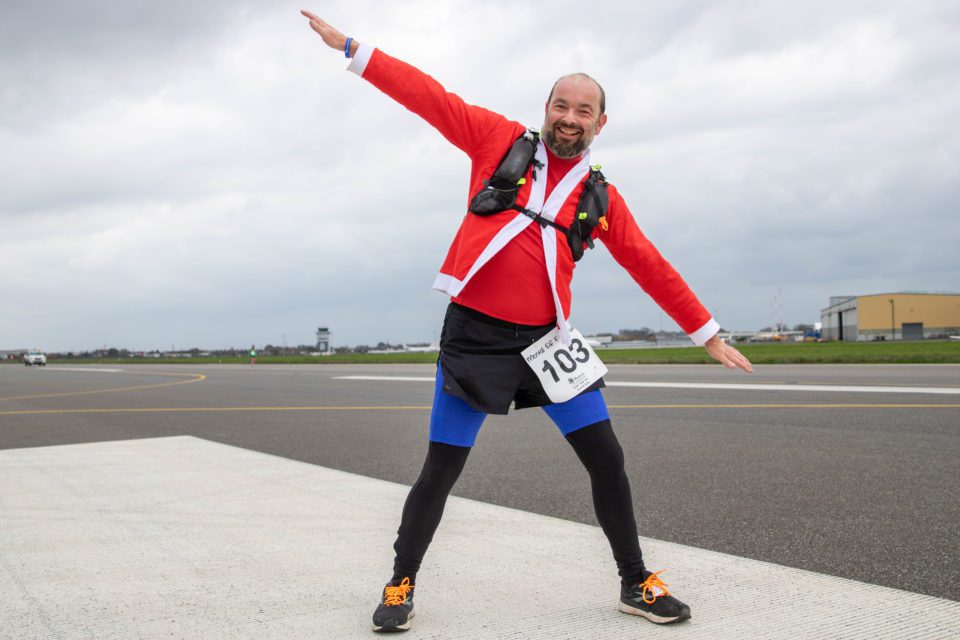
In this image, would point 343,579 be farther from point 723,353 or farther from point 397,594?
point 723,353

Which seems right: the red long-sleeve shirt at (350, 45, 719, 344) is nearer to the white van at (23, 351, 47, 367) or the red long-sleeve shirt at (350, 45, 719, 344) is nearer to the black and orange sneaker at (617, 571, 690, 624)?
the black and orange sneaker at (617, 571, 690, 624)

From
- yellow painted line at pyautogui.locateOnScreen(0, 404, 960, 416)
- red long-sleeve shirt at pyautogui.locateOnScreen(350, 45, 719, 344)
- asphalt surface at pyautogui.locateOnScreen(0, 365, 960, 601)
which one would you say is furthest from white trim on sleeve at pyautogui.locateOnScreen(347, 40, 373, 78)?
yellow painted line at pyautogui.locateOnScreen(0, 404, 960, 416)

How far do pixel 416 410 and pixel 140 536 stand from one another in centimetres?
741

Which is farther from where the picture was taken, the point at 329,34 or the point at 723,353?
the point at 723,353

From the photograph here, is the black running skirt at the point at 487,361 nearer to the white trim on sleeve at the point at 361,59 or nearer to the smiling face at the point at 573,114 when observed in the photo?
the smiling face at the point at 573,114

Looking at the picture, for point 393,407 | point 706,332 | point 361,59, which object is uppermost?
point 361,59

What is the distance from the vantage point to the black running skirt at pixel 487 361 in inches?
104

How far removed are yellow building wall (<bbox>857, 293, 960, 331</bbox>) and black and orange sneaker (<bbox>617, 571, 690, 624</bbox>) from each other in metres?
107

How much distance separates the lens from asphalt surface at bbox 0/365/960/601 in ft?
12.5

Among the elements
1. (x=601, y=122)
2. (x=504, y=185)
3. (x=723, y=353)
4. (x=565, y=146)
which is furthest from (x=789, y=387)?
(x=504, y=185)

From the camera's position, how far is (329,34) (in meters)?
2.82

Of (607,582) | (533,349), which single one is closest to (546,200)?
(533,349)

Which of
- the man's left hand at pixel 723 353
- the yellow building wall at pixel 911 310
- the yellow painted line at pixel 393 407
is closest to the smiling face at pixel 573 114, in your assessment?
the man's left hand at pixel 723 353

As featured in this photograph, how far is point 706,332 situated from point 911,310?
362 feet
